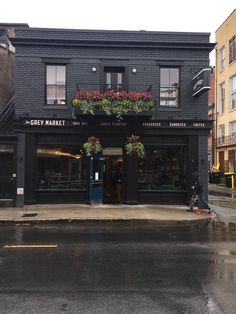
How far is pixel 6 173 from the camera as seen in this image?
17594 mm

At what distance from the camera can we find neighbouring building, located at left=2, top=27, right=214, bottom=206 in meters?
17.5

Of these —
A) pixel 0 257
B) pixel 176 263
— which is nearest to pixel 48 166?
pixel 0 257

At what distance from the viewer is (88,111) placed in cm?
1636

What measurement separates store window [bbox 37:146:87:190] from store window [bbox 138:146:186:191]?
2556 mm

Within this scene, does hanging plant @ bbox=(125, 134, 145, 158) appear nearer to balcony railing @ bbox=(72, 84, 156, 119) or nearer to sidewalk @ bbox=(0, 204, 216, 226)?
balcony railing @ bbox=(72, 84, 156, 119)

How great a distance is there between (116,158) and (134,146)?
5.77 feet

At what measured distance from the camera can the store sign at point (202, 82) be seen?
52.6ft

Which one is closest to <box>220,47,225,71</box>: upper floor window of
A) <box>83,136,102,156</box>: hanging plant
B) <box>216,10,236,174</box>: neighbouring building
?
<box>216,10,236,174</box>: neighbouring building

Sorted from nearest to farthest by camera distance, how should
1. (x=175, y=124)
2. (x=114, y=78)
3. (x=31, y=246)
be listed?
1. (x=31, y=246)
2. (x=175, y=124)
3. (x=114, y=78)

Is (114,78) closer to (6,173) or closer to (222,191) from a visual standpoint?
(6,173)

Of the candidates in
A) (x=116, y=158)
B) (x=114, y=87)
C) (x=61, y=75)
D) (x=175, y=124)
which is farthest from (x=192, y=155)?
(x=61, y=75)

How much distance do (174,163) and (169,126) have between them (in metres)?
1.67

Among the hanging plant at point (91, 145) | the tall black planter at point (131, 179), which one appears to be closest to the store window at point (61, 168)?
the hanging plant at point (91, 145)

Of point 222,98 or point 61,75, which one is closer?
point 61,75
